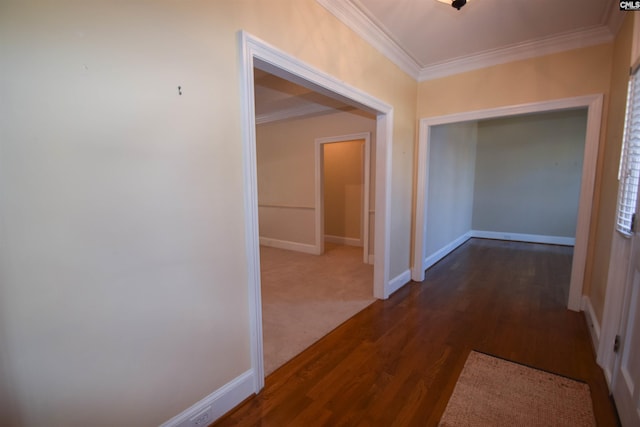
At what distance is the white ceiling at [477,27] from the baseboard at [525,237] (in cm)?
437

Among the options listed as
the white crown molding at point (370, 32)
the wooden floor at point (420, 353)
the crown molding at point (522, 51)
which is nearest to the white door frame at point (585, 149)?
the wooden floor at point (420, 353)

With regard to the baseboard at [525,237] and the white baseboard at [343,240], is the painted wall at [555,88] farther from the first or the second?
the baseboard at [525,237]

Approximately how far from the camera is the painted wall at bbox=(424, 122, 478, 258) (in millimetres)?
4121

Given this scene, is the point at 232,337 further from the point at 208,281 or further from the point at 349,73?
the point at 349,73

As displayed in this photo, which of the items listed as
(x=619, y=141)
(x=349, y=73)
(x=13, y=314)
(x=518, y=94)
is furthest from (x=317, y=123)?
(x=13, y=314)

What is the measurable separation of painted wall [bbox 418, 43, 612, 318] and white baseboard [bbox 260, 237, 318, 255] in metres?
3.13

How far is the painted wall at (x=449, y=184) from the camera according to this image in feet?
13.5

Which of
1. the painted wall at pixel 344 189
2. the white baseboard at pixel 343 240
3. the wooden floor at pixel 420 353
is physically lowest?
the wooden floor at pixel 420 353

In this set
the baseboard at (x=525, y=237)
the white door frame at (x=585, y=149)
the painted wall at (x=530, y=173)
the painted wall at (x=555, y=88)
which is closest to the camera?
the painted wall at (x=555, y=88)

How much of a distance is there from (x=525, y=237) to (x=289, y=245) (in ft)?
16.6

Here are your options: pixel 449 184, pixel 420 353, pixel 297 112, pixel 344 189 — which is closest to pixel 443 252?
pixel 449 184

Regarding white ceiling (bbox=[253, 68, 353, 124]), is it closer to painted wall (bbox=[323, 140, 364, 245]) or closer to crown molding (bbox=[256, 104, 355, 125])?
crown molding (bbox=[256, 104, 355, 125])

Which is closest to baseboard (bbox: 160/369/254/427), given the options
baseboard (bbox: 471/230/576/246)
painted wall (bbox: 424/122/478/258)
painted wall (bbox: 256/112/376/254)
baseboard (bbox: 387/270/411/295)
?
baseboard (bbox: 387/270/411/295)

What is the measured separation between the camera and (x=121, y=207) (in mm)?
1118
